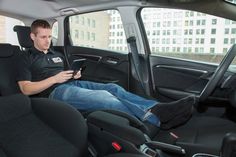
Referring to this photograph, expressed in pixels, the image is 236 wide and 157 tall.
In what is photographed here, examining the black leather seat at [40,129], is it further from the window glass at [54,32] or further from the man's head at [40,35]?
the window glass at [54,32]

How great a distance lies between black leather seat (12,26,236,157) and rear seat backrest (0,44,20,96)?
1.03 m

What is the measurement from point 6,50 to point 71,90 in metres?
0.57

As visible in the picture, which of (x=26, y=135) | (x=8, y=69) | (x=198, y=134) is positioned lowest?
(x=198, y=134)

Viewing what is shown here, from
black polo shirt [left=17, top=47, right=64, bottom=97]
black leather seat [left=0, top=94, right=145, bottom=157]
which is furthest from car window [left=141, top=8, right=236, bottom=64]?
black leather seat [left=0, top=94, right=145, bottom=157]

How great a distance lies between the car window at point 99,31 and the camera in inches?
130

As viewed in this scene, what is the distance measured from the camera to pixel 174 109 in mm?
1897

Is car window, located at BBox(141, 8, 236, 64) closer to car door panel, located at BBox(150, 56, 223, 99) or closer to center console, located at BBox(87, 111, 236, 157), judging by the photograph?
car door panel, located at BBox(150, 56, 223, 99)

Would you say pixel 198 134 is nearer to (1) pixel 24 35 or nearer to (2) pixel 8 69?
(2) pixel 8 69

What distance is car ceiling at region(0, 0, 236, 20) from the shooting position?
250 cm

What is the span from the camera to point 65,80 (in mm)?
2432

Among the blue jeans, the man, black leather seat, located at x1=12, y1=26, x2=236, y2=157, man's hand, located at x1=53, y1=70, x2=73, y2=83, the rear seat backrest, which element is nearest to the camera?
black leather seat, located at x1=12, y1=26, x2=236, y2=157

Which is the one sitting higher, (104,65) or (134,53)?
(134,53)

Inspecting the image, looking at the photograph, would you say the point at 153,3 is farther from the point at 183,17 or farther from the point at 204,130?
the point at 204,130

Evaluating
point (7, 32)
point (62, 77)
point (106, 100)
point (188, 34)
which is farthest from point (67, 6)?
point (106, 100)
